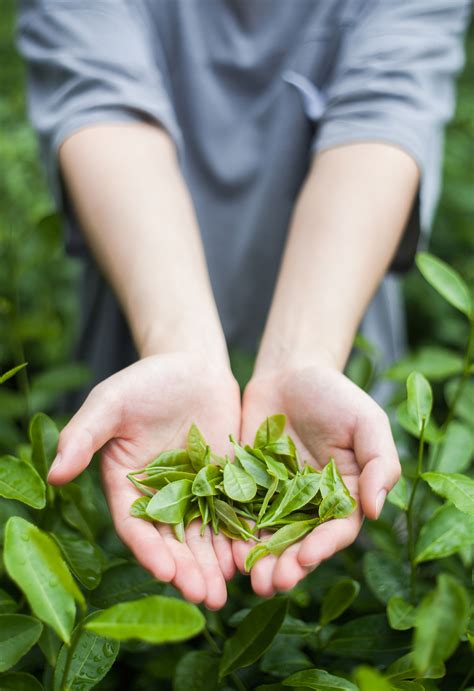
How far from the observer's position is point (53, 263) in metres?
2.46

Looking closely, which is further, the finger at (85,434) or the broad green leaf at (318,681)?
the finger at (85,434)

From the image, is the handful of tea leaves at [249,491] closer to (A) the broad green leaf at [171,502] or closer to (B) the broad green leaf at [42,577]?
(A) the broad green leaf at [171,502]

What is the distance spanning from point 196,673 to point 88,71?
1027 millimetres

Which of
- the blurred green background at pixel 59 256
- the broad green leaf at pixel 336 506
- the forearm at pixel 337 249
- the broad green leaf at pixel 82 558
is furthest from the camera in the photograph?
the blurred green background at pixel 59 256

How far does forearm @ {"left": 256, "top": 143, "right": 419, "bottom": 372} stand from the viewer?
3.59 ft

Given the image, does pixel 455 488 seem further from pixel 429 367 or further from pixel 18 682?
pixel 18 682

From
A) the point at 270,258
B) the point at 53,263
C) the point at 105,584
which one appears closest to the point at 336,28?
the point at 270,258

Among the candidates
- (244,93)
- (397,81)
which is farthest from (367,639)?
(244,93)

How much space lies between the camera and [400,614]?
0.73 meters

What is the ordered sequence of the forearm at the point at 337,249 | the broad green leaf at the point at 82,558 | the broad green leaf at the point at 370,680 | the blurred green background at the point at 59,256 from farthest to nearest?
1. the blurred green background at the point at 59,256
2. the forearm at the point at 337,249
3. the broad green leaf at the point at 82,558
4. the broad green leaf at the point at 370,680

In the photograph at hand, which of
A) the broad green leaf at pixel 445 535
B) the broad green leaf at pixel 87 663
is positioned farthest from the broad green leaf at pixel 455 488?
the broad green leaf at pixel 87 663

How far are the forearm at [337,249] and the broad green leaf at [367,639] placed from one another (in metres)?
0.37

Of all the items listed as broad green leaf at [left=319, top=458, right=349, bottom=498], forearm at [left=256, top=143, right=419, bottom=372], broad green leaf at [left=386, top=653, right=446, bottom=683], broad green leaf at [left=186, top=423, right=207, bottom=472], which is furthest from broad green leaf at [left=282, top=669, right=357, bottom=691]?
forearm at [left=256, top=143, right=419, bottom=372]

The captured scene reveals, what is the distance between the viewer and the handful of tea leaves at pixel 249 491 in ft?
2.79
